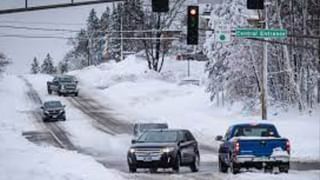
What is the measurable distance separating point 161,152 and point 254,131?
3.18 m

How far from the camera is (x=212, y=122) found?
59.5 metres

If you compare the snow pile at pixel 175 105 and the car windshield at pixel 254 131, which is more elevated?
the car windshield at pixel 254 131

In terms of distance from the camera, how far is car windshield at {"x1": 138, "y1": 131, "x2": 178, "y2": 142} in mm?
28047

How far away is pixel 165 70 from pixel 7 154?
75.6 metres

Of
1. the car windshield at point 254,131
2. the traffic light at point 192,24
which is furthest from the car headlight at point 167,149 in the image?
the traffic light at point 192,24

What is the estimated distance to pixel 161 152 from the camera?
88.0 ft

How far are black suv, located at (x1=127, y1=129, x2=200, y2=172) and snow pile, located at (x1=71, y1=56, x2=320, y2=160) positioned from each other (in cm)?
840

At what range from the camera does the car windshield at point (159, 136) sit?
92.0ft

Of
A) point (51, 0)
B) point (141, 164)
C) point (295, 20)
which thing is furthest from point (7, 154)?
point (295, 20)

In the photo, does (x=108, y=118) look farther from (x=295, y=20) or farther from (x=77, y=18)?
(x=77, y=18)

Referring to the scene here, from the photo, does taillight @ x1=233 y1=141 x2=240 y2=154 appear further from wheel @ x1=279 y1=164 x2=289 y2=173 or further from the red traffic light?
the red traffic light

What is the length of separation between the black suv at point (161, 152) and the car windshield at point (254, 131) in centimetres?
226

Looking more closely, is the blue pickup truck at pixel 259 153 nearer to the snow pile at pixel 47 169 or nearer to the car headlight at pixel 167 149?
the car headlight at pixel 167 149

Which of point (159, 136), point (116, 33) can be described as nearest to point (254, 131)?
point (159, 136)
